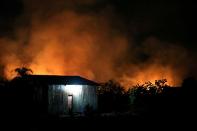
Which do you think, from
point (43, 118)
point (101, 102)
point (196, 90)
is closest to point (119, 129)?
point (43, 118)

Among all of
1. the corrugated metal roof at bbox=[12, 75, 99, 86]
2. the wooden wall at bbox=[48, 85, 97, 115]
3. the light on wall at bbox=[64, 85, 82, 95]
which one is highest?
the corrugated metal roof at bbox=[12, 75, 99, 86]

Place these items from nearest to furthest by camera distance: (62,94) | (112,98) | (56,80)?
(62,94), (56,80), (112,98)

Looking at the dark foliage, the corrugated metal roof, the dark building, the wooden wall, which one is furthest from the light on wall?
the dark foliage

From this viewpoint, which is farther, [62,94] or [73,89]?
[73,89]

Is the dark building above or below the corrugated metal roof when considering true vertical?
below

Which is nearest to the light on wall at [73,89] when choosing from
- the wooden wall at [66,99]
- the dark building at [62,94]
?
the dark building at [62,94]

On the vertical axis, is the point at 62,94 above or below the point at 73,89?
below

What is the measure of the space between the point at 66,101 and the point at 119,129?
17.9 m

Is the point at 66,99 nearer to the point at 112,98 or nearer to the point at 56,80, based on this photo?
the point at 56,80

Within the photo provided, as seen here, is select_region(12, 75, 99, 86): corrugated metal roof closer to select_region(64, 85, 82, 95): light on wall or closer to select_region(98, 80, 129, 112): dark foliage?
select_region(64, 85, 82, 95): light on wall

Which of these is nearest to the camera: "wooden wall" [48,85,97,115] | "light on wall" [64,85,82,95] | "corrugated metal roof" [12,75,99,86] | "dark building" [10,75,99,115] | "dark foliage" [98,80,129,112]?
"dark building" [10,75,99,115]

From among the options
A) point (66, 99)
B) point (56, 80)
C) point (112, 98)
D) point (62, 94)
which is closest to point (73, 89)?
point (66, 99)

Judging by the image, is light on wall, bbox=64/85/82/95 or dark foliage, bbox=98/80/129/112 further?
dark foliage, bbox=98/80/129/112

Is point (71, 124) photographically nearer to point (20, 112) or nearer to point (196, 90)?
point (20, 112)
